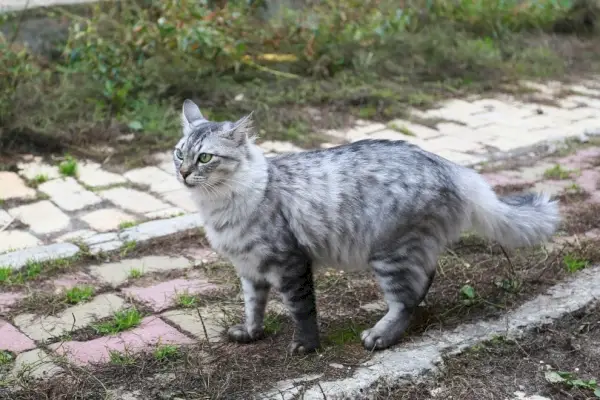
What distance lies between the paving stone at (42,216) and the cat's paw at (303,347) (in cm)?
209

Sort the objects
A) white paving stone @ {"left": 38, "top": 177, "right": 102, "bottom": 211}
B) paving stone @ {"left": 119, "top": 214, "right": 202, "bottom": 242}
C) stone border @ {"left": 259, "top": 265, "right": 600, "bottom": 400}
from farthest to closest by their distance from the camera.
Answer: white paving stone @ {"left": 38, "top": 177, "right": 102, "bottom": 211} < paving stone @ {"left": 119, "top": 214, "right": 202, "bottom": 242} < stone border @ {"left": 259, "top": 265, "right": 600, "bottom": 400}

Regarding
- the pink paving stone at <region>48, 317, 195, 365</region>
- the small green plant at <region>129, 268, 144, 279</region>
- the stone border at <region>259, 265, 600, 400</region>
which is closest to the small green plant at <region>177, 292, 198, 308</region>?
the pink paving stone at <region>48, 317, 195, 365</region>

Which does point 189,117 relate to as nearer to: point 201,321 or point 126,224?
point 201,321

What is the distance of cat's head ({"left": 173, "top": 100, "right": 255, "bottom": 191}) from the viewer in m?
3.58

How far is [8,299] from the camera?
416 centimetres

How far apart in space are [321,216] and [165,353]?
2.86ft

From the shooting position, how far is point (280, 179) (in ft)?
12.1

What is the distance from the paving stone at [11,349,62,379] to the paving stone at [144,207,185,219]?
177 centimetres

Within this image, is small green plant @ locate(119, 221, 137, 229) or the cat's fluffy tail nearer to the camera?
the cat's fluffy tail

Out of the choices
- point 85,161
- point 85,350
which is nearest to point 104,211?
point 85,161

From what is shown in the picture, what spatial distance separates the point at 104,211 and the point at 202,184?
197 centimetres

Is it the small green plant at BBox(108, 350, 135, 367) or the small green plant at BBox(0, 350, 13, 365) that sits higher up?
the small green plant at BBox(108, 350, 135, 367)

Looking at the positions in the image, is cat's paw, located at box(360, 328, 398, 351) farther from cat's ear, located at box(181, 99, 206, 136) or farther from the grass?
the grass

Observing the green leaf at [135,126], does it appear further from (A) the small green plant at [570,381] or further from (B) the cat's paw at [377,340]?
(A) the small green plant at [570,381]
